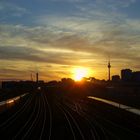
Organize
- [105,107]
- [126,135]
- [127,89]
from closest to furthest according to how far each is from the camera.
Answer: [126,135] → [105,107] → [127,89]

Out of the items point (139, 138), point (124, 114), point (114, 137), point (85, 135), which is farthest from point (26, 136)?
point (124, 114)

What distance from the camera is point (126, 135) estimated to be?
1377 inches

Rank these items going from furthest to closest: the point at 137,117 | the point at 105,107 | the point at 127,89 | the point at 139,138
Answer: the point at 127,89 < the point at 105,107 < the point at 137,117 < the point at 139,138

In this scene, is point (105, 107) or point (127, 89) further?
point (127, 89)

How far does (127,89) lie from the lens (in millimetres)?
163000

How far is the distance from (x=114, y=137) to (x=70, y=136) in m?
4.18

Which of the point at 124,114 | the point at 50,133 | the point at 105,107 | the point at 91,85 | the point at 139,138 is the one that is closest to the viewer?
the point at 139,138

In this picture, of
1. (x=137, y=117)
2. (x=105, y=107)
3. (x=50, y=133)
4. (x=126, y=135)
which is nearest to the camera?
(x=126, y=135)

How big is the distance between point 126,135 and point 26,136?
30.0 feet

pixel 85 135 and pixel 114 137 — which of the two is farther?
pixel 85 135

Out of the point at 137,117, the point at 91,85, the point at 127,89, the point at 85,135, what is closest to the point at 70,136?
the point at 85,135

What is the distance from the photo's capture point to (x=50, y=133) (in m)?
37.9

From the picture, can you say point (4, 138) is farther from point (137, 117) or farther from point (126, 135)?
point (137, 117)

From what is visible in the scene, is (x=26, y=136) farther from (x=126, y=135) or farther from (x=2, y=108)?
(x=2, y=108)
